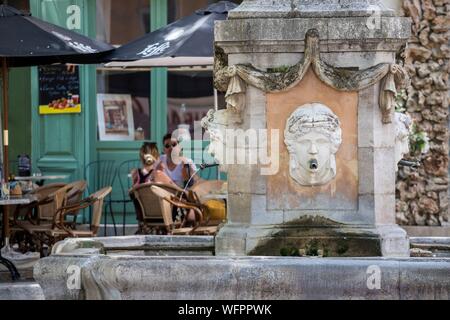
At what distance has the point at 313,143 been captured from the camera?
8.09m

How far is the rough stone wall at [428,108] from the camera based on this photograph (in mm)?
14992

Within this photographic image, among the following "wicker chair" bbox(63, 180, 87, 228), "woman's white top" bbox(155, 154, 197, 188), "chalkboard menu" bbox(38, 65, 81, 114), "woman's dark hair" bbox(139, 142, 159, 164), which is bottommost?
"wicker chair" bbox(63, 180, 87, 228)

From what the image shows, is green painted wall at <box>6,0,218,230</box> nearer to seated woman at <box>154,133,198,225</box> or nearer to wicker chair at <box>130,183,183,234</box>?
seated woman at <box>154,133,198,225</box>

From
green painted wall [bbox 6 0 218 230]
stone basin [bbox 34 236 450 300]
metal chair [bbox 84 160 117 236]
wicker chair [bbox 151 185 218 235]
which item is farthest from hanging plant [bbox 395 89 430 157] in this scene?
stone basin [bbox 34 236 450 300]

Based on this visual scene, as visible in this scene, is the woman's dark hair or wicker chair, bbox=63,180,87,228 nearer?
wicker chair, bbox=63,180,87,228

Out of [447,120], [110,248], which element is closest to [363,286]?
[110,248]

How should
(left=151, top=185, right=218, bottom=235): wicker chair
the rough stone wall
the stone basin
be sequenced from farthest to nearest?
the rough stone wall → (left=151, top=185, right=218, bottom=235): wicker chair → the stone basin

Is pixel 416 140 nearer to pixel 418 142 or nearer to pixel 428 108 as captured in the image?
pixel 418 142

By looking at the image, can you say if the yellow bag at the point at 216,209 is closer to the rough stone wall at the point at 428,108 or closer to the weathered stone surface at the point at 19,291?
the weathered stone surface at the point at 19,291

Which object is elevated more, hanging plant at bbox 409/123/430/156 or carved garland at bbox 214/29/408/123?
carved garland at bbox 214/29/408/123

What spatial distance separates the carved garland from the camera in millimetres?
8117

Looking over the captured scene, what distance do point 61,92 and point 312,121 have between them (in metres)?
8.48

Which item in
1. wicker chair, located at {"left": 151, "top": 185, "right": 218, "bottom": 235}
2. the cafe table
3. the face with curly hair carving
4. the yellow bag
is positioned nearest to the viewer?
the face with curly hair carving

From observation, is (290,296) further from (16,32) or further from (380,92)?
(16,32)
